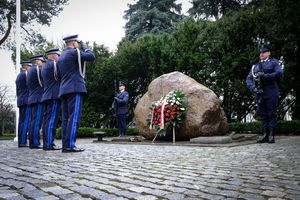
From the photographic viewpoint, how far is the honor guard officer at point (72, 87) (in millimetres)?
5875

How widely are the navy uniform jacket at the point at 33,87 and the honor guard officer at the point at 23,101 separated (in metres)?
0.53

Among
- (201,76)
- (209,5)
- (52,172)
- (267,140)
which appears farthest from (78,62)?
(209,5)

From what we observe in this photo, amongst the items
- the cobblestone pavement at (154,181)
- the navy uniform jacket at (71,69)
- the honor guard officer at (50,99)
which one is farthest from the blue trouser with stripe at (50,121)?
the cobblestone pavement at (154,181)

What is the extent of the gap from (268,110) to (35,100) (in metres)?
5.93

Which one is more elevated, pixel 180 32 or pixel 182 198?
pixel 180 32

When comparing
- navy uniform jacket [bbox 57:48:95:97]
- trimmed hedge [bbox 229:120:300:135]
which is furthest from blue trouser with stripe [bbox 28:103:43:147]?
trimmed hedge [bbox 229:120:300:135]

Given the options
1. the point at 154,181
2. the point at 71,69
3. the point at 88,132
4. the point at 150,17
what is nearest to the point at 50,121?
the point at 71,69

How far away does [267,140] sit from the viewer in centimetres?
778

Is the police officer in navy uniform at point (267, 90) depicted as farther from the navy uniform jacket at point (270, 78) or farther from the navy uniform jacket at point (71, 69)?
the navy uniform jacket at point (71, 69)

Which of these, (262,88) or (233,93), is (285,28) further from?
(262,88)

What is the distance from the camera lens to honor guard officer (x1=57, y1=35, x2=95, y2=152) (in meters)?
5.88

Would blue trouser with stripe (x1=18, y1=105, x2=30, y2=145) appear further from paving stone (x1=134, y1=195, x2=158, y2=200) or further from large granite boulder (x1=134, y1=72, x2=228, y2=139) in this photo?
paving stone (x1=134, y1=195, x2=158, y2=200)

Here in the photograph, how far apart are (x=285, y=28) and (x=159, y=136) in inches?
287

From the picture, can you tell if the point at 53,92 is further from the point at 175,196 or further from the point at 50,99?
the point at 175,196
